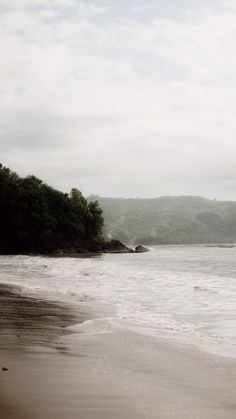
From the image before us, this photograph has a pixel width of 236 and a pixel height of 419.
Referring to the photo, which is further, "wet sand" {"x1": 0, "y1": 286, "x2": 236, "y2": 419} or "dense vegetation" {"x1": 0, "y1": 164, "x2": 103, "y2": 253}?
"dense vegetation" {"x1": 0, "y1": 164, "x2": 103, "y2": 253}

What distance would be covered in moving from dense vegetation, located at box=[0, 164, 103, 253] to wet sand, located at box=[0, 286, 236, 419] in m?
92.2

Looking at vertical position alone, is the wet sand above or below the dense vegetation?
below

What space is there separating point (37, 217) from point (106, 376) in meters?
96.5

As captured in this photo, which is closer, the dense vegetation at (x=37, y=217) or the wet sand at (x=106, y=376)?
the wet sand at (x=106, y=376)

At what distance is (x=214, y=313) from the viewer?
11.8m

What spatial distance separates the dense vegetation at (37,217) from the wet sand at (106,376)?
92.2 meters

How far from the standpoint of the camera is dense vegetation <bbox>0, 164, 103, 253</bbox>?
9944 centimetres

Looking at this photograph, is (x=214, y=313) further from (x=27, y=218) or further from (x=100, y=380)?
(x=27, y=218)

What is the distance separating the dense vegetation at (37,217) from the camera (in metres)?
99.4

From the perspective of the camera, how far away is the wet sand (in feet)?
13.9

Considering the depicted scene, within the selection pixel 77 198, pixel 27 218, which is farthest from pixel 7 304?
pixel 77 198

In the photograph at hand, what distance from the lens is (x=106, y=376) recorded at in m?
5.46

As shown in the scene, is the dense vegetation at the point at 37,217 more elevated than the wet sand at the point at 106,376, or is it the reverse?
the dense vegetation at the point at 37,217

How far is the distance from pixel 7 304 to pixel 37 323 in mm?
3251
